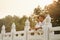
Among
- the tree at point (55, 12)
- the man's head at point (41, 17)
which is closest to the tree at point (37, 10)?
the man's head at point (41, 17)

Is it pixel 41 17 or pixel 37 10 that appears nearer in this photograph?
pixel 41 17

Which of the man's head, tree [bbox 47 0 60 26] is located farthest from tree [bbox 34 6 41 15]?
tree [bbox 47 0 60 26]

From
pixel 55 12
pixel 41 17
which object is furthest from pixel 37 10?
pixel 55 12

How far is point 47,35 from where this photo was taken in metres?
4.48

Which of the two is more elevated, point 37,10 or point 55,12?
point 37,10

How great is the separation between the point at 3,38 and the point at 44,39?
3486mm

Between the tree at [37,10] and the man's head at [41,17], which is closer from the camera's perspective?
the man's head at [41,17]

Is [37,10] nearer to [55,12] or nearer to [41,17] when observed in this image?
[41,17]

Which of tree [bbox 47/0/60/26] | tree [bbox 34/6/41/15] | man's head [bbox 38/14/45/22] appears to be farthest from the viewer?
tree [bbox 34/6/41/15]

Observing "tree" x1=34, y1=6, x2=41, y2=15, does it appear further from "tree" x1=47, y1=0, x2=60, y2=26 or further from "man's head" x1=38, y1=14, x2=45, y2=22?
"tree" x1=47, y1=0, x2=60, y2=26

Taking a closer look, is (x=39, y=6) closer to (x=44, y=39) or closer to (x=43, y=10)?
(x=43, y=10)

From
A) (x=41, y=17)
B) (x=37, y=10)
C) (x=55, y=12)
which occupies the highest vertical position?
(x=37, y=10)

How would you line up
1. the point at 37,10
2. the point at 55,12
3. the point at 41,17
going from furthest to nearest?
the point at 37,10
the point at 41,17
the point at 55,12

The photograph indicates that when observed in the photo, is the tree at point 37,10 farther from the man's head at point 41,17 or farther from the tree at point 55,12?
the tree at point 55,12
